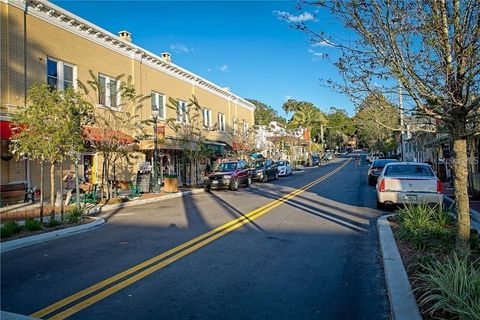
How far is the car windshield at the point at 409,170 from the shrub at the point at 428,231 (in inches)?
145

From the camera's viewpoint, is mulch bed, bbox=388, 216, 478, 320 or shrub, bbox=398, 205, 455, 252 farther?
shrub, bbox=398, 205, 455, 252

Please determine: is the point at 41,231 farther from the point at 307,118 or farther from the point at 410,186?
the point at 307,118

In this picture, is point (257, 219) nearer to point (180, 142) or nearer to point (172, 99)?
point (180, 142)

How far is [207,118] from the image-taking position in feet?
119

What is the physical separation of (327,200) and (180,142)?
12.7 meters

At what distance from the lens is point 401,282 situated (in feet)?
16.1

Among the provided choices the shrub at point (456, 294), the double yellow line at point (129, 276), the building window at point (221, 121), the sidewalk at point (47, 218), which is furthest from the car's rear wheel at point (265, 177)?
the shrub at point (456, 294)

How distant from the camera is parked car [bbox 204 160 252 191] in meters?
23.1

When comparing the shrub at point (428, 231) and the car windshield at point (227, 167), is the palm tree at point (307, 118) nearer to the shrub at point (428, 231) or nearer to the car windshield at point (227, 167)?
the car windshield at point (227, 167)

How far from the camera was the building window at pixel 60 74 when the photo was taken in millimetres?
18969

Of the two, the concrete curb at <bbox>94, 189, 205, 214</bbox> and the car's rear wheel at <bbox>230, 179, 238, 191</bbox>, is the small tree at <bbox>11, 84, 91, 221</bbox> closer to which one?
the concrete curb at <bbox>94, 189, 205, 214</bbox>

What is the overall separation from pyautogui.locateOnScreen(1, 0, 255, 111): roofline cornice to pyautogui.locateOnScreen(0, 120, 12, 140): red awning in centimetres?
521

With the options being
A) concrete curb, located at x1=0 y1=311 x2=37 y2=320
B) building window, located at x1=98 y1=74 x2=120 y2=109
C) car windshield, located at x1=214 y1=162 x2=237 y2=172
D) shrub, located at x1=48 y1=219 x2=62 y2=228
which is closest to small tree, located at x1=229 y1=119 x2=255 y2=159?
car windshield, located at x1=214 y1=162 x2=237 y2=172

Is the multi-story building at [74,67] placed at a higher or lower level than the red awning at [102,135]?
higher
